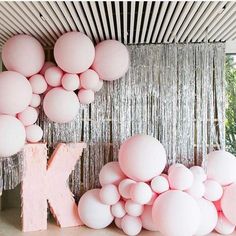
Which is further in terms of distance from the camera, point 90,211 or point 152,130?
point 152,130

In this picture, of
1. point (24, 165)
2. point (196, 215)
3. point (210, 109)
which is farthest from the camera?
point (210, 109)

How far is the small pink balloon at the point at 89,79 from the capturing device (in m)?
3.79

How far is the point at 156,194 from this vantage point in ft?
11.6

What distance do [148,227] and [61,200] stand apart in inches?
41.4

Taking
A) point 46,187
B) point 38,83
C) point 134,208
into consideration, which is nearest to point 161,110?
point 134,208

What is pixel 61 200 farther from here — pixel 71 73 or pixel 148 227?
pixel 71 73

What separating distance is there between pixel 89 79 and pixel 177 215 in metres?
1.72

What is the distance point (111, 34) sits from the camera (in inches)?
154

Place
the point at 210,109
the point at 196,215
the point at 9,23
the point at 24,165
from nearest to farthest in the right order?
the point at 196,215 < the point at 9,23 < the point at 24,165 < the point at 210,109

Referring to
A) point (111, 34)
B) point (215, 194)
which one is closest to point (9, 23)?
point (111, 34)

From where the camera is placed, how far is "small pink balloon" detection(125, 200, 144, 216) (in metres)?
3.53

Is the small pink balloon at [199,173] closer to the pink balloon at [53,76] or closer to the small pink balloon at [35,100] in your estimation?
the pink balloon at [53,76]

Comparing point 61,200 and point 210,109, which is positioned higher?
point 210,109

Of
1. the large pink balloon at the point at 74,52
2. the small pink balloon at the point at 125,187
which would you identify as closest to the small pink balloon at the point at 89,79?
the large pink balloon at the point at 74,52
